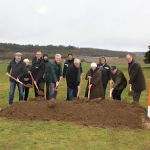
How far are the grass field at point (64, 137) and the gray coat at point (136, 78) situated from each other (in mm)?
3296

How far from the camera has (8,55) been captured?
4129 inches

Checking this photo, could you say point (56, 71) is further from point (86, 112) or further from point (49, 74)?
point (86, 112)

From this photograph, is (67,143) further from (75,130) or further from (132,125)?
(132,125)

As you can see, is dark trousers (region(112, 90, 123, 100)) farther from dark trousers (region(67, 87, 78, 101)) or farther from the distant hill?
the distant hill

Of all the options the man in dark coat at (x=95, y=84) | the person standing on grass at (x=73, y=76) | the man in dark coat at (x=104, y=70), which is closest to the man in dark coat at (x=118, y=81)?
the man in dark coat at (x=104, y=70)

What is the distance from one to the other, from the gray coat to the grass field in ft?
10.8

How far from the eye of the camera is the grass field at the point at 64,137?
29.9ft

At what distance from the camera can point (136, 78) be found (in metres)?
14.1

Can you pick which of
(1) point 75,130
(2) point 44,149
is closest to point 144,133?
(1) point 75,130

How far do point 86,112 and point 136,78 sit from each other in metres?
2.71

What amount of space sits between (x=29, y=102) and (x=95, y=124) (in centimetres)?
235

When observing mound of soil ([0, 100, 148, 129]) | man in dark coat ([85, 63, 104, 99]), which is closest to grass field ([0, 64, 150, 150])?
mound of soil ([0, 100, 148, 129])

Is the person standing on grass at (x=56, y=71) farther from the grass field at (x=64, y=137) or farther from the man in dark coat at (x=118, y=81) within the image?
Result: the grass field at (x=64, y=137)

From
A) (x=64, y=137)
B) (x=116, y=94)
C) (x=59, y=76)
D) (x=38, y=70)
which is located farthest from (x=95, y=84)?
(x=64, y=137)
